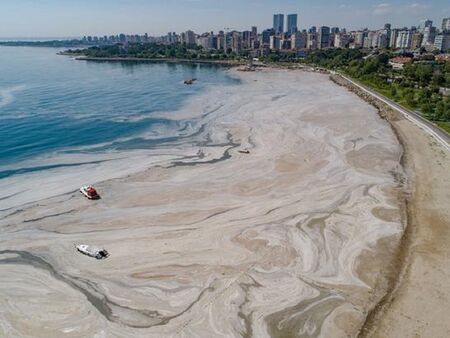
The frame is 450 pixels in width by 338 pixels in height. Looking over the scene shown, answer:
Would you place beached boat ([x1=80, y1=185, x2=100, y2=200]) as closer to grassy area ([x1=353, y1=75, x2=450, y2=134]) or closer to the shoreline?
the shoreline

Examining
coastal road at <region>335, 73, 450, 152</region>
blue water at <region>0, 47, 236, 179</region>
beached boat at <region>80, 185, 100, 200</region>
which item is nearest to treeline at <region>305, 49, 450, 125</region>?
coastal road at <region>335, 73, 450, 152</region>

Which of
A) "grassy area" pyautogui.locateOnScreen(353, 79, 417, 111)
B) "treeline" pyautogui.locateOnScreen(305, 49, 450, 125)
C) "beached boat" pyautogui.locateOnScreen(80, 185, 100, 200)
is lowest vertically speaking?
"beached boat" pyautogui.locateOnScreen(80, 185, 100, 200)

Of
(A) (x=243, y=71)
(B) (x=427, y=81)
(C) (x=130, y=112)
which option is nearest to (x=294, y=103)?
(C) (x=130, y=112)

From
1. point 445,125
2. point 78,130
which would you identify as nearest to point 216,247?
point 78,130

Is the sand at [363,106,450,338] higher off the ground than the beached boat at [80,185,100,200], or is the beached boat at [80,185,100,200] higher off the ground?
the beached boat at [80,185,100,200]

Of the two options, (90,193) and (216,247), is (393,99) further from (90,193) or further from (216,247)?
(90,193)
